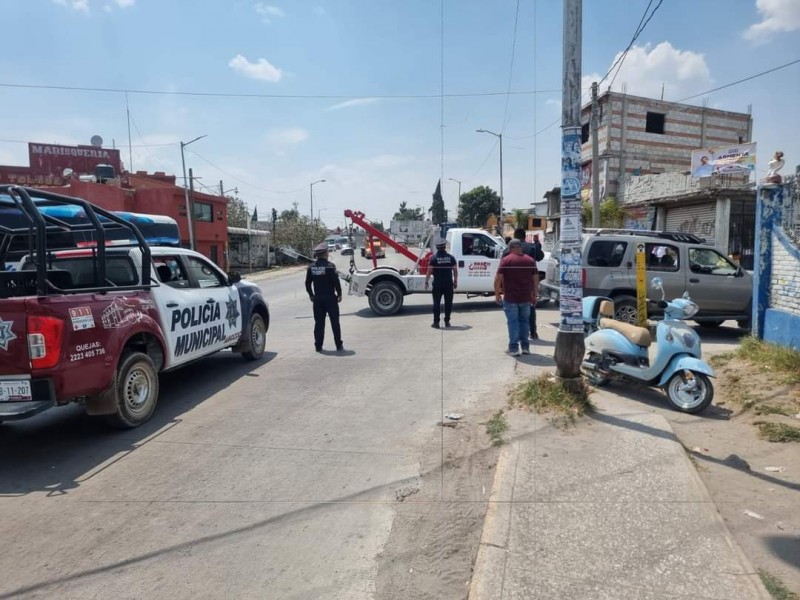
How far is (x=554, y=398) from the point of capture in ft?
18.6

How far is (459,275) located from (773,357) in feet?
25.2

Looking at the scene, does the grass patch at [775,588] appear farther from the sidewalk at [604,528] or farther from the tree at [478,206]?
the tree at [478,206]

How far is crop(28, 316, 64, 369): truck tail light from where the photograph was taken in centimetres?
440

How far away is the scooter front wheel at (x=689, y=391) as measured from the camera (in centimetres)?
570

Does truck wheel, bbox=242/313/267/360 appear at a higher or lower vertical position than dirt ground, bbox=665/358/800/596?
higher

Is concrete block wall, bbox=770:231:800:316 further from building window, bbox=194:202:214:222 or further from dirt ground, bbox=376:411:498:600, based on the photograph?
building window, bbox=194:202:214:222

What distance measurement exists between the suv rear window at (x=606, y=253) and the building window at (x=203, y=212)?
3309cm

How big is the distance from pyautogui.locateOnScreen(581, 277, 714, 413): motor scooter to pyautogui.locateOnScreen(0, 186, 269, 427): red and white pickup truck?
191 inches

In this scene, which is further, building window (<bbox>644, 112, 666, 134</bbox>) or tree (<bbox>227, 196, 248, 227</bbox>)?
tree (<bbox>227, 196, 248, 227</bbox>)

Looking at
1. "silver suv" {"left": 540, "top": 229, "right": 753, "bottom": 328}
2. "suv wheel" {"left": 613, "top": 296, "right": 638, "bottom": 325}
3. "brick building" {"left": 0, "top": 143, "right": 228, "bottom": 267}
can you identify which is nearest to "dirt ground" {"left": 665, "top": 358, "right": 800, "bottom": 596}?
"suv wheel" {"left": 613, "top": 296, "right": 638, "bottom": 325}

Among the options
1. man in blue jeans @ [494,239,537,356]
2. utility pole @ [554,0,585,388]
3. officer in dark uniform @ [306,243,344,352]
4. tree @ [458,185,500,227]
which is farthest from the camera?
tree @ [458,185,500,227]

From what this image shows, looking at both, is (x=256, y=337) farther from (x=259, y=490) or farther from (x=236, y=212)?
(x=236, y=212)

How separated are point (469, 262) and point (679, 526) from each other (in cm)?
1063

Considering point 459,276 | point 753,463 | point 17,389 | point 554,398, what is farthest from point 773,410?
point 459,276
